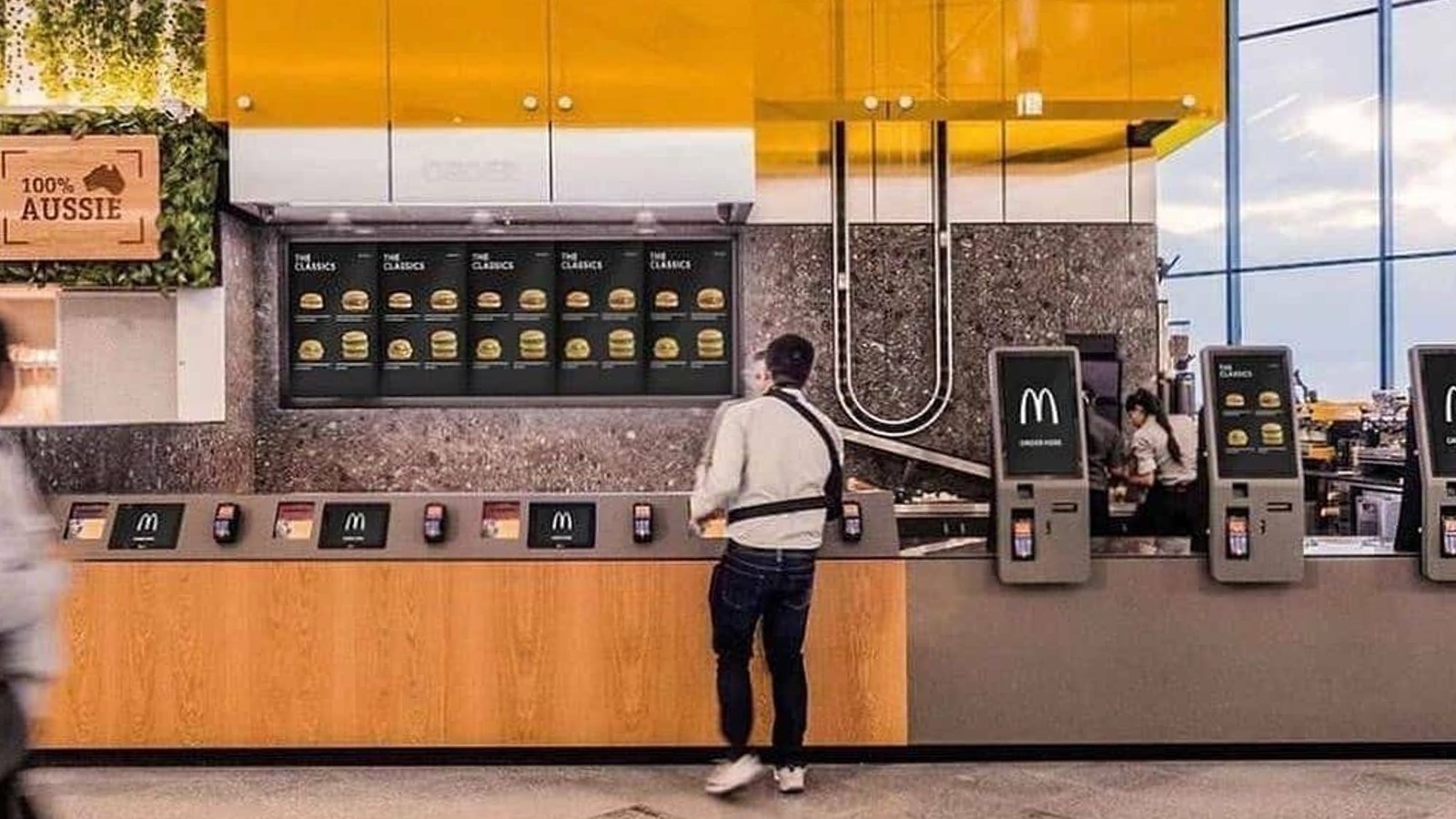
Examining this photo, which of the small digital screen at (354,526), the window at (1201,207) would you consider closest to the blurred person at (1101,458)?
the small digital screen at (354,526)

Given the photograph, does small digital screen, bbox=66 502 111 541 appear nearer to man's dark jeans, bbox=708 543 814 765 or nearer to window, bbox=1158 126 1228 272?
man's dark jeans, bbox=708 543 814 765

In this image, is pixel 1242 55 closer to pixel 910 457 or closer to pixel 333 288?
pixel 910 457

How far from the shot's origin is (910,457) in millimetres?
6445

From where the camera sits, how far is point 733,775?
14.7 feet

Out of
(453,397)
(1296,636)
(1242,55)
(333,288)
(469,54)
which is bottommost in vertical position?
(1296,636)

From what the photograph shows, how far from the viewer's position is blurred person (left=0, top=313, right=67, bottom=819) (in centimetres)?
246

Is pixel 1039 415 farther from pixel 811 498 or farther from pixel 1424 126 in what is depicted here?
pixel 1424 126

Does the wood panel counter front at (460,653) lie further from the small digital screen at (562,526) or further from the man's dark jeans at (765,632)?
the man's dark jeans at (765,632)

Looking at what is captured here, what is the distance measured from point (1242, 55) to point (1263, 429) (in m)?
12.4

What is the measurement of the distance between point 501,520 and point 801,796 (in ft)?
4.74

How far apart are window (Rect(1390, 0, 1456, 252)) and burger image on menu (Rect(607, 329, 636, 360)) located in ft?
34.2

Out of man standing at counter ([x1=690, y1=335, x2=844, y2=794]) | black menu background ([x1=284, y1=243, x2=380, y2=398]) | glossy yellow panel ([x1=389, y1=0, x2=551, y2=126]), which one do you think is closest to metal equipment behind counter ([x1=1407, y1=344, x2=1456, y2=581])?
man standing at counter ([x1=690, y1=335, x2=844, y2=794])

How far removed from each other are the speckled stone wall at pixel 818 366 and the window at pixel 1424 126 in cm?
886

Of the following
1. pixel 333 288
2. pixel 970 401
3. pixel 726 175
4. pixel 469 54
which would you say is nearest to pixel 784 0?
pixel 726 175
